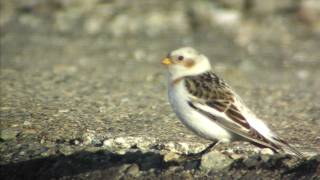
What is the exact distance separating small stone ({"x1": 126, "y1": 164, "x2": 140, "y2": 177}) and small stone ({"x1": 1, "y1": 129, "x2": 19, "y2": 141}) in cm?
147

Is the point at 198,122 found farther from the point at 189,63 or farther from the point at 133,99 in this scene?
the point at 133,99

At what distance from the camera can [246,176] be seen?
6266 mm

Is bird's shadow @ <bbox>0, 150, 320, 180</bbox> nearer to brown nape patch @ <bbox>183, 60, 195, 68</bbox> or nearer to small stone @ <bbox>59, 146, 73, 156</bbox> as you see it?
small stone @ <bbox>59, 146, 73, 156</bbox>

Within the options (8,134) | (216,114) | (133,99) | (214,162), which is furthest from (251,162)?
(133,99)

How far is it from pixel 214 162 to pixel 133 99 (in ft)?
10.5

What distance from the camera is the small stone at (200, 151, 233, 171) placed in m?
6.46

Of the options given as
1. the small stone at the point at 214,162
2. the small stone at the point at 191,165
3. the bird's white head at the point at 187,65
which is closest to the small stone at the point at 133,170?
the small stone at the point at 191,165

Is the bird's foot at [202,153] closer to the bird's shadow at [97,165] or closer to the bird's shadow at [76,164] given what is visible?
the bird's shadow at [97,165]

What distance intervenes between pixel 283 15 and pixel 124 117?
7.44 metres

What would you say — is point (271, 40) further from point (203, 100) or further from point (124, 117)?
point (203, 100)

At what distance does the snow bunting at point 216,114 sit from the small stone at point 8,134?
5.31 feet

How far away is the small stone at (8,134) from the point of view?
760cm

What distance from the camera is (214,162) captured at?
21.3 ft

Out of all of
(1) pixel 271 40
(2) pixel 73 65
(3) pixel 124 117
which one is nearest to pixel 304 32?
(1) pixel 271 40
